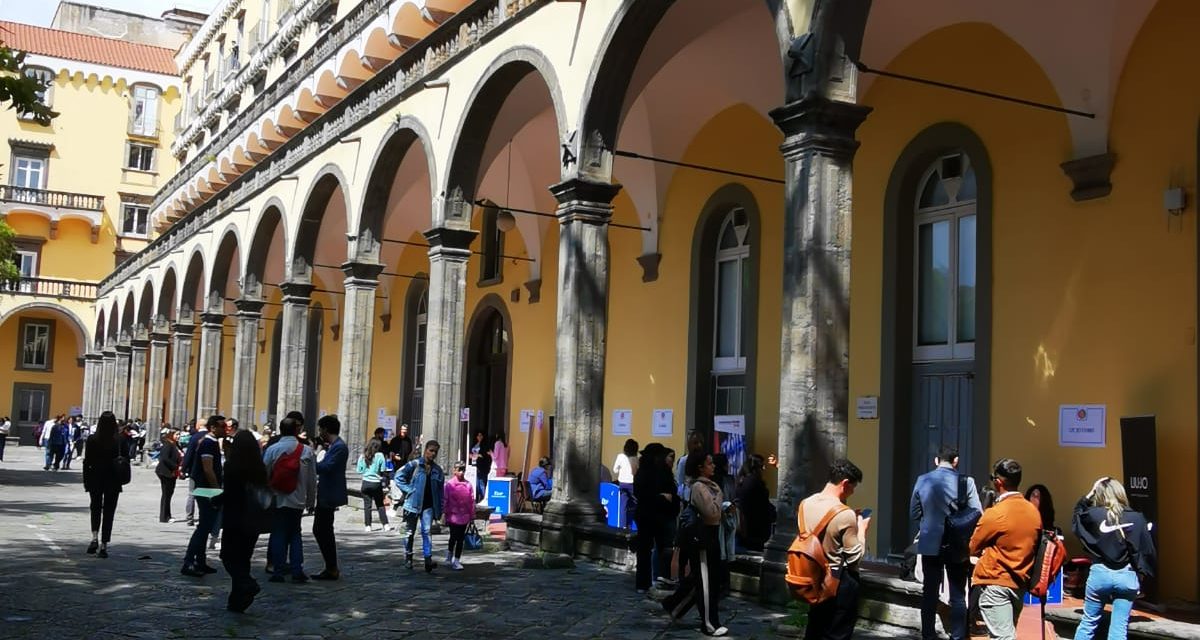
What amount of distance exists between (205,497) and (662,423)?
797 centimetres

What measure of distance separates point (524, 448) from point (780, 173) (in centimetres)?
868

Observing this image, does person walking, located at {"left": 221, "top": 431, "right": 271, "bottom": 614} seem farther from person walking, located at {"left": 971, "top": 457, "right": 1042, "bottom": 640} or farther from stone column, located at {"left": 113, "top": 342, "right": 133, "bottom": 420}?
stone column, located at {"left": 113, "top": 342, "right": 133, "bottom": 420}

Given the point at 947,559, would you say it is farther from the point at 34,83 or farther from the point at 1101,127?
the point at 34,83

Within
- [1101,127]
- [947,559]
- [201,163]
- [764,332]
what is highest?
[201,163]

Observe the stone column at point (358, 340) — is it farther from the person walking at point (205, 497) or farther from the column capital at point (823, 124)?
the column capital at point (823, 124)

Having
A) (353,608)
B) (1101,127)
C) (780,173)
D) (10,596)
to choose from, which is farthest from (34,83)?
(1101,127)

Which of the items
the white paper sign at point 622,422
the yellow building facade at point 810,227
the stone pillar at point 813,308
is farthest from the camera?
the white paper sign at point 622,422

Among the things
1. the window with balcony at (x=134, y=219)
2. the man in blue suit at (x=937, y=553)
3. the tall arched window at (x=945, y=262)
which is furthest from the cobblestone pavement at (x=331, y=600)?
the window with balcony at (x=134, y=219)

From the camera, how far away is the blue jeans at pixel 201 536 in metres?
11.3

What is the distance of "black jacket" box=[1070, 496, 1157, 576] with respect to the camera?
7418 mm

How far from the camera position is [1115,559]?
7453 millimetres

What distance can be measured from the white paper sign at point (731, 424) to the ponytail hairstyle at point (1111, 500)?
28.4 feet

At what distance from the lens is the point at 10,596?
381 inches

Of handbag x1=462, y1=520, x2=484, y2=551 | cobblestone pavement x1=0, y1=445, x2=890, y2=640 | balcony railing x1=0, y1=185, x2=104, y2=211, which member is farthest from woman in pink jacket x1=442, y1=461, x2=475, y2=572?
balcony railing x1=0, y1=185, x2=104, y2=211
